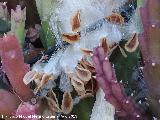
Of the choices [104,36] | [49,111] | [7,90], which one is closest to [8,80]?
[7,90]

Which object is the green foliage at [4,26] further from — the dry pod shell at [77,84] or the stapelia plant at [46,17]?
the dry pod shell at [77,84]

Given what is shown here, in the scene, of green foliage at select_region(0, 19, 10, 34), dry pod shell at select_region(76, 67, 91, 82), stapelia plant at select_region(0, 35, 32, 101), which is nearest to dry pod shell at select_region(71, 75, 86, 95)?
dry pod shell at select_region(76, 67, 91, 82)

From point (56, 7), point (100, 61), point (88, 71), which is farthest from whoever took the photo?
point (56, 7)

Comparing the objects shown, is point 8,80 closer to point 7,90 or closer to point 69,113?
point 7,90

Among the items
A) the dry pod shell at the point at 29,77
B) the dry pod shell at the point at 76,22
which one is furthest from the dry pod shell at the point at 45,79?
the dry pod shell at the point at 76,22

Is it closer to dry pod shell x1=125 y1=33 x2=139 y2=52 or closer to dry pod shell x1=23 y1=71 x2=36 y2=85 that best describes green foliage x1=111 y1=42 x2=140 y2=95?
dry pod shell x1=125 y1=33 x2=139 y2=52

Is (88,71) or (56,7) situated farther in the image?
(56,7)

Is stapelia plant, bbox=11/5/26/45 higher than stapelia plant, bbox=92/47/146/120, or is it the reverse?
stapelia plant, bbox=11/5/26/45
